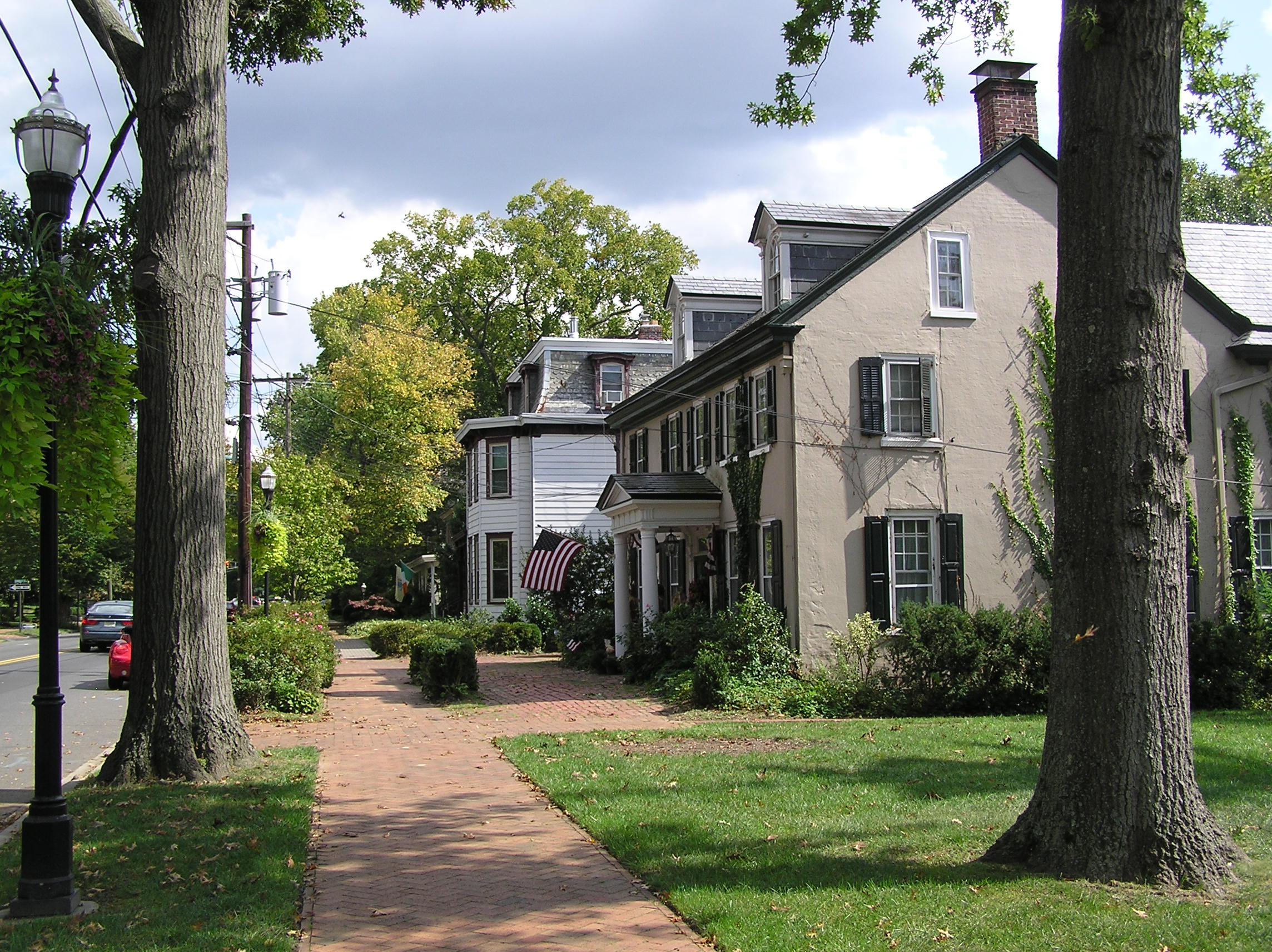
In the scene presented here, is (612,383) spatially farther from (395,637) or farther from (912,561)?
(912,561)

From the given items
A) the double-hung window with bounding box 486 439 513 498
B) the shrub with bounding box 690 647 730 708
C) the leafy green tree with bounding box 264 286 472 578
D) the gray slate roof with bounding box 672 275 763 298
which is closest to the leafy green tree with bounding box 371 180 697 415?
the leafy green tree with bounding box 264 286 472 578

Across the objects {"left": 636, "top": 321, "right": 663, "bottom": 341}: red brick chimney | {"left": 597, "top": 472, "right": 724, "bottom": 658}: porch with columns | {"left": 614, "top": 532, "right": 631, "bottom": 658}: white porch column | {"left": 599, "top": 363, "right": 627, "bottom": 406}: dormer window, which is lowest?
{"left": 614, "top": 532, "right": 631, "bottom": 658}: white porch column

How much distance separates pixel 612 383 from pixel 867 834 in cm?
2911

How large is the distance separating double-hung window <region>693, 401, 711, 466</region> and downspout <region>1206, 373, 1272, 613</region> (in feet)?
27.8

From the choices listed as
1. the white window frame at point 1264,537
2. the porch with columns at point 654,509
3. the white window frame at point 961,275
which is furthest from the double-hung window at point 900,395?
the white window frame at point 1264,537

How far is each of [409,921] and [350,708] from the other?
11.1m

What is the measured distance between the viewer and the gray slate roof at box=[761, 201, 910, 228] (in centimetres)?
1917

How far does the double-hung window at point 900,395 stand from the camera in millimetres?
18000

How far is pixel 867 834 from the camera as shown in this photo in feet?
25.8

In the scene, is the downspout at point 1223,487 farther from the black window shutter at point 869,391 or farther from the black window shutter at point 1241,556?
the black window shutter at point 869,391

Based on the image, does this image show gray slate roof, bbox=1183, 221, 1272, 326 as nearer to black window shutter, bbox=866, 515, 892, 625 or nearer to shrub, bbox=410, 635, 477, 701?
black window shutter, bbox=866, 515, 892, 625

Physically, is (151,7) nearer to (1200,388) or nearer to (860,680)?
(860,680)

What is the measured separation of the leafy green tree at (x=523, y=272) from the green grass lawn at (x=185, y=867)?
4091 centimetres

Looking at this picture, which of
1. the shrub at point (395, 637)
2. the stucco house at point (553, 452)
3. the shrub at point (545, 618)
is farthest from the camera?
the stucco house at point (553, 452)
